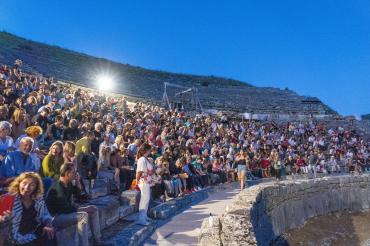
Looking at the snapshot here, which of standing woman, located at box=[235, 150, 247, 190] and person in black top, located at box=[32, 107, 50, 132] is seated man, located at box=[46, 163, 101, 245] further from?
standing woman, located at box=[235, 150, 247, 190]

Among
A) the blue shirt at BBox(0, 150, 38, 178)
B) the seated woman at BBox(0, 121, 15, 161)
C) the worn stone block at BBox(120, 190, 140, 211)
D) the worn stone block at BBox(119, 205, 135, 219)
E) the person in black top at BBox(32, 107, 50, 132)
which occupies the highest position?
the person in black top at BBox(32, 107, 50, 132)

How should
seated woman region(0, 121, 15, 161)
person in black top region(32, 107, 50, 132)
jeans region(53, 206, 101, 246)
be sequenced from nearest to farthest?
jeans region(53, 206, 101, 246), seated woman region(0, 121, 15, 161), person in black top region(32, 107, 50, 132)

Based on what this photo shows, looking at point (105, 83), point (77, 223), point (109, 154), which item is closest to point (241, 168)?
point (109, 154)

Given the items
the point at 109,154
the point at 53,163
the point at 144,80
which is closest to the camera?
the point at 53,163

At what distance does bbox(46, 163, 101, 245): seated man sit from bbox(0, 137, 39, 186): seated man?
66cm

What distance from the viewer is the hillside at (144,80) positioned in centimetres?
3182

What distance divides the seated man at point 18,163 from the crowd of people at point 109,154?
1 centimetres

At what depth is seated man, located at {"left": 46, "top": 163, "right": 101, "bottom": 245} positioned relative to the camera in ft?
17.5

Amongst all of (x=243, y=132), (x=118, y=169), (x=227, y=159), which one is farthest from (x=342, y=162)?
(x=118, y=169)

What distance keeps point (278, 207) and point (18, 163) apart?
7288mm

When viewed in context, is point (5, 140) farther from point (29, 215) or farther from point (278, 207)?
point (278, 207)

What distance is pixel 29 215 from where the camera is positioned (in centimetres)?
A: 477

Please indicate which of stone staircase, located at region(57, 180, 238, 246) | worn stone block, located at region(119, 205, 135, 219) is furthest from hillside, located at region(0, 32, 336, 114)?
worn stone block, located at region(119, 205, 135, 219)

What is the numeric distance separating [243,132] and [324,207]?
944 centimetres
